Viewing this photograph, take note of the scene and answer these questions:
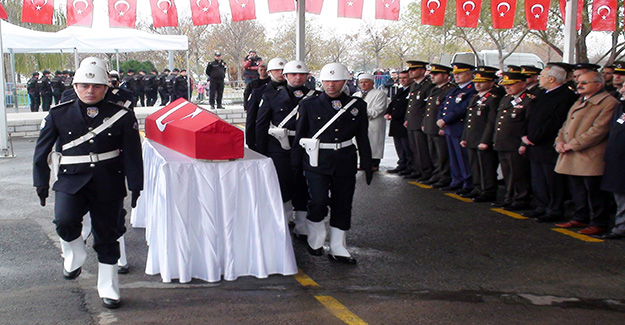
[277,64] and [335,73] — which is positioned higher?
[277,64]

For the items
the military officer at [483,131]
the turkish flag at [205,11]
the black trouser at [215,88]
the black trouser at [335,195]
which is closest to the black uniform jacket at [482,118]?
the military officer at [483,131]

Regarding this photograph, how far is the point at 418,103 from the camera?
10.0 meters

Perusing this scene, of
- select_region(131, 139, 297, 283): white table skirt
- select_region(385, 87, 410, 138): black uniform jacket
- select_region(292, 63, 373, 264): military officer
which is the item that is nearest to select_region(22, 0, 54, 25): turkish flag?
select_region(385, 87, 410, 138): black uniform jacket

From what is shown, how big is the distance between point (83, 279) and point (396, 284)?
276 cm

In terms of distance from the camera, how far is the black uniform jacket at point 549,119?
286 inches

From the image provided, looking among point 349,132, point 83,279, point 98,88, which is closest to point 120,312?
point 83,279

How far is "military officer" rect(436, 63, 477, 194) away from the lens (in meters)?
8.99

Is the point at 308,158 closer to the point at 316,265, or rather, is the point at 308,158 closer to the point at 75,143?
the point at 316,265

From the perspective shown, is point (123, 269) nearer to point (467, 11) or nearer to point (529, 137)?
point (529, 137)

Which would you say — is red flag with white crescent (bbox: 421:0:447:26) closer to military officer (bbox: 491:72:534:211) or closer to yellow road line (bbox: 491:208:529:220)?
military officer (bbox: 491:72:534:211)

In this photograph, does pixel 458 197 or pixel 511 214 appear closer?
pixel 511 214

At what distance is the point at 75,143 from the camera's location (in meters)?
4.61

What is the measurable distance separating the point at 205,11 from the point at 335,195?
6386 millimetres

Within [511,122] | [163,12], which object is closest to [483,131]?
[511,122]
